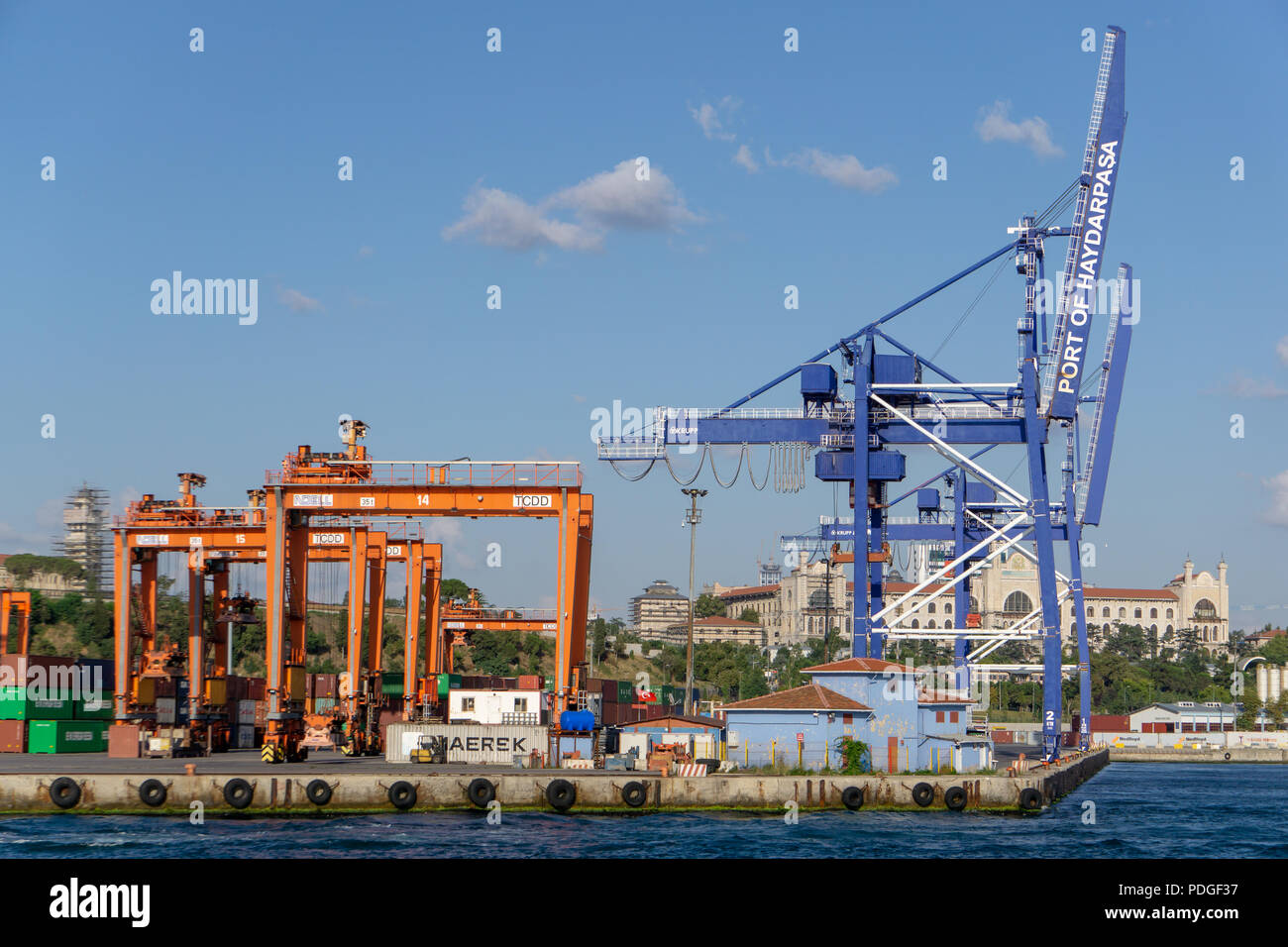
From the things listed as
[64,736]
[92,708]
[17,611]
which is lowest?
[64,736]

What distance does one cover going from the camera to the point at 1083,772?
76750mm

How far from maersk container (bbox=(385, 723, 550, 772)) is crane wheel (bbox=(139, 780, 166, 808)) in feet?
34.2

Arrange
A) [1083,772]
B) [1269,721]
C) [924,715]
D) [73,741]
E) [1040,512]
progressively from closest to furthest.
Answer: [924,715], [1040,512], [73,741], [1083,772], [1269,721]

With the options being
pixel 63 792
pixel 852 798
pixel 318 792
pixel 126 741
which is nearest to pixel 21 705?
pixel 126 741

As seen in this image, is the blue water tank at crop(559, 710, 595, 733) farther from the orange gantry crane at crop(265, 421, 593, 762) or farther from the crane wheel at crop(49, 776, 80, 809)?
the crane wheel at crop(49, 776, 80, 809)

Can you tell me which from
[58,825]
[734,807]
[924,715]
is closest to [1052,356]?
[924,715]

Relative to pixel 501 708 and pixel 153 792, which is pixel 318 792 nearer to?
pixel 153 792

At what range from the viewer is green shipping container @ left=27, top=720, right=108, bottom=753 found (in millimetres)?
60750

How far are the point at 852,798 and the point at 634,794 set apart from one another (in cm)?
736

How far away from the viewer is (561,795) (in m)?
41.8

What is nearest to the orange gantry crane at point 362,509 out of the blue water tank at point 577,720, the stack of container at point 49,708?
the blue water tank at point 577,720

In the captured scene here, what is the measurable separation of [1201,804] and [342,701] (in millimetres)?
40985
